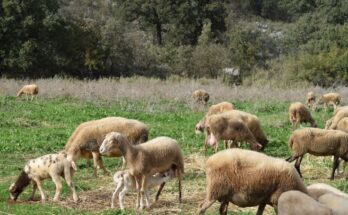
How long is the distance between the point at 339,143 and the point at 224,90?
801 inches

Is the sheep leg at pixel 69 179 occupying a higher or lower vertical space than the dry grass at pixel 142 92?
higher

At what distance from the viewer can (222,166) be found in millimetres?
9719

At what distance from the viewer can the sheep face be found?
12.1m

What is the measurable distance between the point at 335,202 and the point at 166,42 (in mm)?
54288

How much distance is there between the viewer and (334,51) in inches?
1845

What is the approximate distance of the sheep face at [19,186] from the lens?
1212 centimetres

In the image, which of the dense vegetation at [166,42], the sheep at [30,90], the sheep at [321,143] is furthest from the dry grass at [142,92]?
the sheep at [321,143]

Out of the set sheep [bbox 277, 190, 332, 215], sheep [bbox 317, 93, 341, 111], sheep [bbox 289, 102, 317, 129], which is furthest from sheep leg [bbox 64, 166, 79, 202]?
sheep [bbox 317, 93, 341, 111]

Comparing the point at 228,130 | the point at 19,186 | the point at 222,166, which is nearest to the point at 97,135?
the point at 19,186

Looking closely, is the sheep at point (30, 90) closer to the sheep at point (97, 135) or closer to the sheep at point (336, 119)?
the sheep at point (336, 119)

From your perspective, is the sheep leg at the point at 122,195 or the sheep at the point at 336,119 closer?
the sheep leg at the point at 122,195

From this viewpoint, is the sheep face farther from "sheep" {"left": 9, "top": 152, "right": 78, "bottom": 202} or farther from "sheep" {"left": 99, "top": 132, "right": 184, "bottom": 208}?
"sheep" {"left": 99, "top": 132, "right": 184, "bottom": 208}

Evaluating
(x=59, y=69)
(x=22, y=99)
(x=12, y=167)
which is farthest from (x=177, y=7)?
(x=12, y=167)

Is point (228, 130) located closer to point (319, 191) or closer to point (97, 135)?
point (97, 135)
